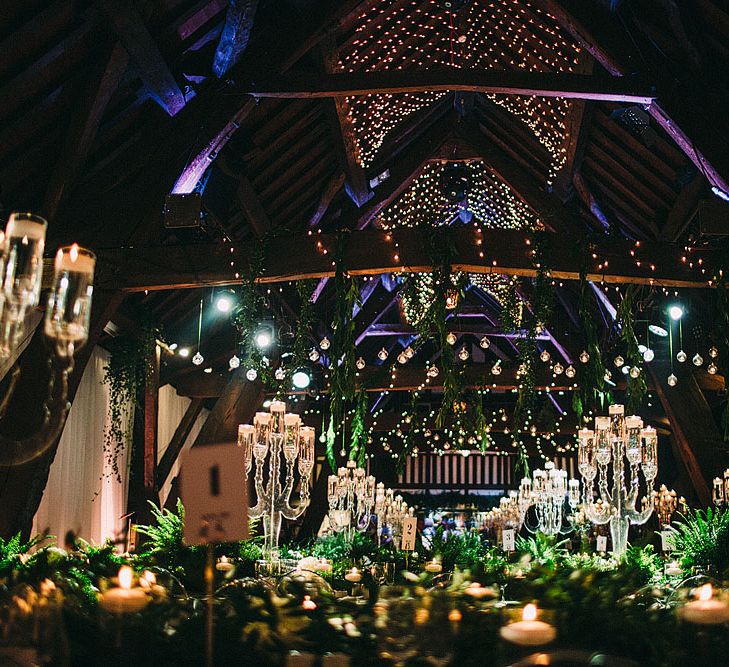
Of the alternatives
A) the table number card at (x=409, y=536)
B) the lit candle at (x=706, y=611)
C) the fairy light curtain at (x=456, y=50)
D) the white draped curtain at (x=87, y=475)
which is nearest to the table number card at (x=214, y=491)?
the lit candle at (x=706, y=611)

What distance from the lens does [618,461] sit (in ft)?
21.4

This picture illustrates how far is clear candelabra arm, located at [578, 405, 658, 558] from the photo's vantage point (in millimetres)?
6031

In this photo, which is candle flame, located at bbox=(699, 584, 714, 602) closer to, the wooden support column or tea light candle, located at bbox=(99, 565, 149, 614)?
tea light candle, located at bbox=(99, 565, 149, 614)

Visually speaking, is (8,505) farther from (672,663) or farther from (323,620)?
(672,663)

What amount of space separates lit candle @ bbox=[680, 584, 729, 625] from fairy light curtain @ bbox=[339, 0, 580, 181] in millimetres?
5900

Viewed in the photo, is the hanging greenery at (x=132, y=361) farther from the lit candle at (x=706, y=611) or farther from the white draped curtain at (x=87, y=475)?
the lit candle at (x=706, y=611)

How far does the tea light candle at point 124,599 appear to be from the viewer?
2209 mm

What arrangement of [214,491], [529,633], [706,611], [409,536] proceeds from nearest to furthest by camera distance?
[529,633] → [706,611] → [214,491] → [409,536]

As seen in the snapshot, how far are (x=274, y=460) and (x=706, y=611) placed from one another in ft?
13.4

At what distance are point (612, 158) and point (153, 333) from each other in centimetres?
525

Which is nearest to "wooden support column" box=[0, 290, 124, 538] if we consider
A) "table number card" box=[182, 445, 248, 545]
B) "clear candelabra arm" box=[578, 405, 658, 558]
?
"table number card" box=[182, 445, 248, 545]

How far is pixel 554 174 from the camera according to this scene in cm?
944

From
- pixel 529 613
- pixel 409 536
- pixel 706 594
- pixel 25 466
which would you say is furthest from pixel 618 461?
pixel 529 613

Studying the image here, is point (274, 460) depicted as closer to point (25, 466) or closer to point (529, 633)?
point (25, 466)
